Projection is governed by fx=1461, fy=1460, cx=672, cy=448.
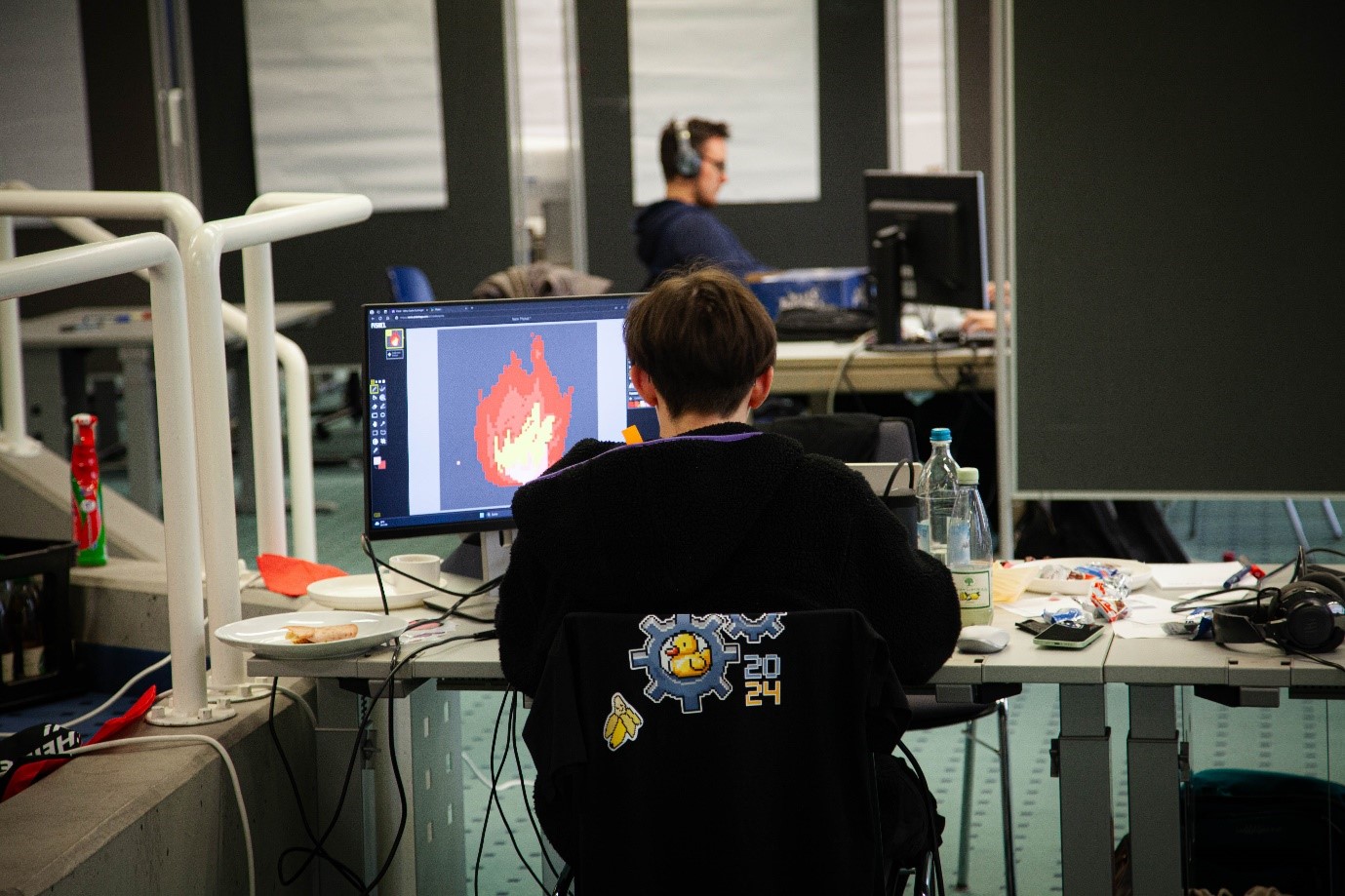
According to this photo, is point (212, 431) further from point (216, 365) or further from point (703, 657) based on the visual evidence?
point (703, 657)

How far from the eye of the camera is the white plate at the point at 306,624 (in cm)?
198

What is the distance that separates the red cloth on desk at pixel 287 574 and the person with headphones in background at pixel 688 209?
2853 millimetres

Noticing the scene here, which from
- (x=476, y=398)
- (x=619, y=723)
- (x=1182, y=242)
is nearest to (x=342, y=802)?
(x=476, y=398)

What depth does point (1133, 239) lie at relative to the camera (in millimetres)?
3174

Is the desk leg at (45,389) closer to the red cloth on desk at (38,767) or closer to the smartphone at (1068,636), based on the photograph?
the red cloth on desk at (38,767)

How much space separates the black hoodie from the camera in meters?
1.57

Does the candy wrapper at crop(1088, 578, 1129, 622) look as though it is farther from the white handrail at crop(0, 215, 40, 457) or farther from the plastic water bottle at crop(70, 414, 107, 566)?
the white handrail at crop(0, 215, 40, 457)

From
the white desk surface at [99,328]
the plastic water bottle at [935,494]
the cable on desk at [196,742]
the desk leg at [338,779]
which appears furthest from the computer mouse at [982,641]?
the white desk surface at [99,328]

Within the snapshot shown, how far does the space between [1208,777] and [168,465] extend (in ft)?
5.47

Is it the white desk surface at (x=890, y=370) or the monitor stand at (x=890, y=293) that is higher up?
the monitor stand at (x=890, y=293)

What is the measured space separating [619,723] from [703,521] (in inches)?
9.3

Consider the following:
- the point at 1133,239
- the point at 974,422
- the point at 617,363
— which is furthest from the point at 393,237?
the point at 617,363

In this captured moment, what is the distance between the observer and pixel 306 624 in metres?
2.08

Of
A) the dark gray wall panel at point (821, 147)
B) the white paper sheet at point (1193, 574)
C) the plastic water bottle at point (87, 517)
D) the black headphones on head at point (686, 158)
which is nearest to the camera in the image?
the white paper sheet at point (1193, 574)
